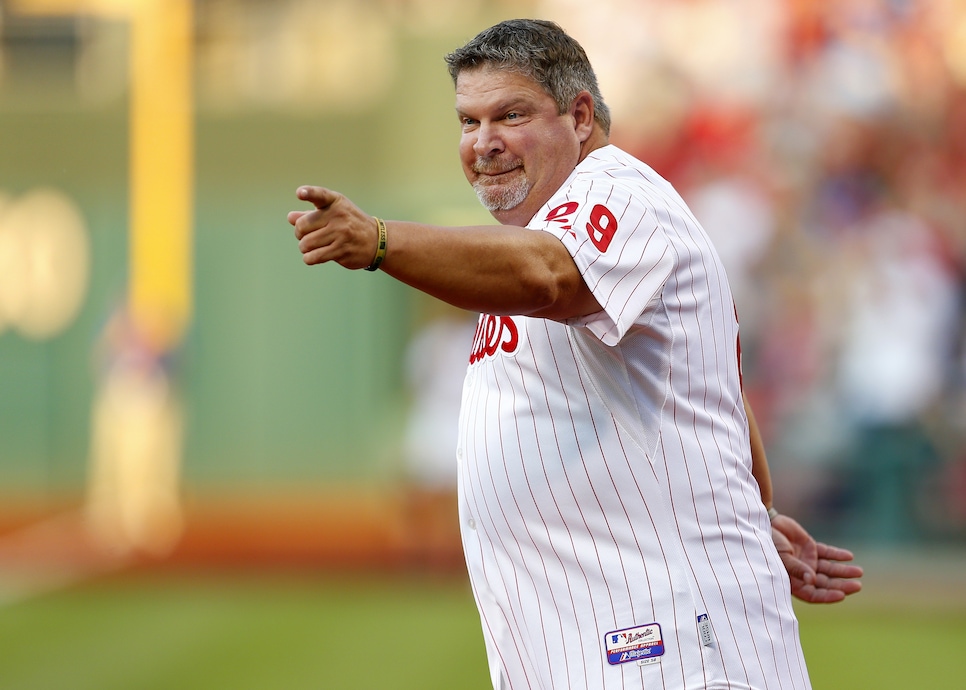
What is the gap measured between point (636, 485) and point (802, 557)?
785mm

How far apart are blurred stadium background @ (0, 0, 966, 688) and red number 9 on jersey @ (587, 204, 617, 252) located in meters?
7.70

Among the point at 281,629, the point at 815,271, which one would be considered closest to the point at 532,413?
the point at 281,629

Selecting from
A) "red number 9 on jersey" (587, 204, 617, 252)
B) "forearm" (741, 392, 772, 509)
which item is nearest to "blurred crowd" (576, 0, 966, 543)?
"forearm" (741, 392, 772, 509)

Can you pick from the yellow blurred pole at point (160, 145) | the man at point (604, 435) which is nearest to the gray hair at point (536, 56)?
the man at point (604, 435)

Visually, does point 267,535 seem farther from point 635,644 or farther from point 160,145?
point 635,644

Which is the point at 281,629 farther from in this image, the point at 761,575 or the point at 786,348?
the point at 761,575

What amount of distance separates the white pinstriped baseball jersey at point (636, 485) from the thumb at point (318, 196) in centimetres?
47

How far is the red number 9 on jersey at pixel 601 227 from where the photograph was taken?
232cm

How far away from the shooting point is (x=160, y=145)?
17.2 m

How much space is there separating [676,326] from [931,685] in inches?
232

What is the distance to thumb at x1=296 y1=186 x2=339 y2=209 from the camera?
2016mm

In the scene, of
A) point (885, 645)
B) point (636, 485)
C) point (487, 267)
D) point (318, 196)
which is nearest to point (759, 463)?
point (636, 485)

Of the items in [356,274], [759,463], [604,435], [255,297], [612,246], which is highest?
[356,274]

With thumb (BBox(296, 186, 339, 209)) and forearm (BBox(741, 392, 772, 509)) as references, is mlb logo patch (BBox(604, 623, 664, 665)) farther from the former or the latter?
thumb (BBox(296, 186, 339, 209))
